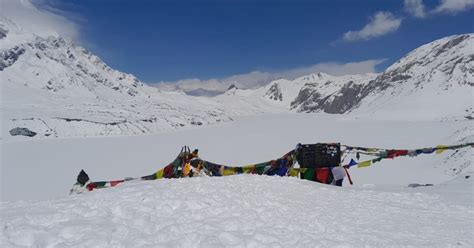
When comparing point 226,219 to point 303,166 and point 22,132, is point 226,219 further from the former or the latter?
point 22,132

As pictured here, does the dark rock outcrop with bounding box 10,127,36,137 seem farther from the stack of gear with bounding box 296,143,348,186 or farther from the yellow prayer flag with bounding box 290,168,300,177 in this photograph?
the stack of gear with bounding box 296,143,348,186

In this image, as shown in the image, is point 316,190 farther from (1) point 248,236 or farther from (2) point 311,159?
(1) point 248,236

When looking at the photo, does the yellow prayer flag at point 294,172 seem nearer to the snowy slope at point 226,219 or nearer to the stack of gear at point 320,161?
the stack of gear at point 320,161

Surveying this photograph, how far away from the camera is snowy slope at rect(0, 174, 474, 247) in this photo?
25.0 feet

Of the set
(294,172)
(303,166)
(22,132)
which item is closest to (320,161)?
(303,166)

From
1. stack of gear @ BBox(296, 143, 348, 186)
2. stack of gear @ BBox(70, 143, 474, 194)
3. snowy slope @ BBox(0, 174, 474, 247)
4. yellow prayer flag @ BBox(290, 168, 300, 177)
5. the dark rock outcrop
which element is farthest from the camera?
the dark rock outcrop

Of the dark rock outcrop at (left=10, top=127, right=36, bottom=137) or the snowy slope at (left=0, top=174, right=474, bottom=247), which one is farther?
the dark rock outcrop at (left=10, top=127, right=36, bottom=137)

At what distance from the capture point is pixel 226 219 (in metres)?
9.21

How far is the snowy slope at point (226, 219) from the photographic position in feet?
25.0

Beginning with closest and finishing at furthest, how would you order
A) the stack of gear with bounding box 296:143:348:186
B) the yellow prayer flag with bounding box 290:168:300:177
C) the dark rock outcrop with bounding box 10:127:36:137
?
the stack of gear with bounding box 296:143:348:186
the yellow prayer flag with bounding box 290:168:300:177
the dark rock outcrop with bounding box 10:127:36:137

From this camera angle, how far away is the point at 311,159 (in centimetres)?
1781

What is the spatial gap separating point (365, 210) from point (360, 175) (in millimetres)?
16071

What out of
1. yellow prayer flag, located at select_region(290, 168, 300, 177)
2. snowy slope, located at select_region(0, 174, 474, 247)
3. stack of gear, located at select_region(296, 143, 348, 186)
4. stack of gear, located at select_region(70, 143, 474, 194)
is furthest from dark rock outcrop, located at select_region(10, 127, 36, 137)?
snowy slope, located at select_region(0, 174, 474, 247)

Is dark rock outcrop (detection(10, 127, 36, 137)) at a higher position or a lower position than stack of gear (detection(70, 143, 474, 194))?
higher
